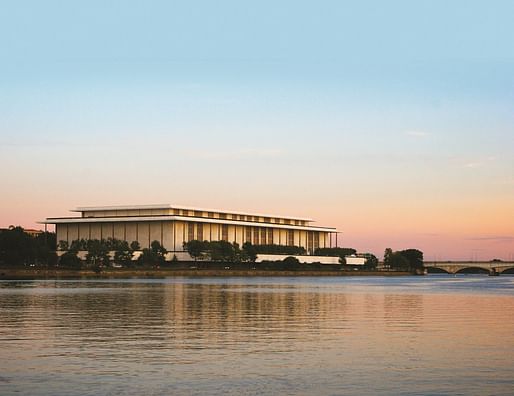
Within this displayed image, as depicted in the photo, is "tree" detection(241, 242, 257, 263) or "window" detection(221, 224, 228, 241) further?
"window" detection(221, 224, 228, 241)

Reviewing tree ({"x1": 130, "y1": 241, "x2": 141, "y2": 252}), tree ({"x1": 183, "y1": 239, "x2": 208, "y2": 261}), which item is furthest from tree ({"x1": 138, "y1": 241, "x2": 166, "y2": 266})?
tree ({"x1": 183, "y1": 239, "x2": 208, "y2": 261})

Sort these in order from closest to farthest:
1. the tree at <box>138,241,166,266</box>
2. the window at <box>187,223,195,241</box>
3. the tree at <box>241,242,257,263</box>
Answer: the tree at <box>138,241,166,266</box>, the tree at <box>241,242,257,263</box>, the window at <box>187,223,195,241</box>

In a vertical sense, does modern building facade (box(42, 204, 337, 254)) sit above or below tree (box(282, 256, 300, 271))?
above

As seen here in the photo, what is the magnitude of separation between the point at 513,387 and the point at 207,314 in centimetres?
2153

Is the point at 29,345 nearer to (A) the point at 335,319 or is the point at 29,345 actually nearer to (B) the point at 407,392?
(B) the point at 407,392

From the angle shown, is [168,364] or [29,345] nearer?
[168,364]

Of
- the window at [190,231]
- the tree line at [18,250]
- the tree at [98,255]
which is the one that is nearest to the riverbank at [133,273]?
the tree line at [18,250]

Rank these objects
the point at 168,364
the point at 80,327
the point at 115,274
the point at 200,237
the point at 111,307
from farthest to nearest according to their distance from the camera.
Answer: the point at 200,237 < the point at 115,274 < the point at 111,307 < the point at 80,327 < the point at 168,364

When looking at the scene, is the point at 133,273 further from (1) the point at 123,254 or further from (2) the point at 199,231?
(2) the point at 199,231

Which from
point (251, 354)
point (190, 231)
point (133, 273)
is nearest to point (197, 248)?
point (190, 231)

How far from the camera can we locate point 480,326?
3244cm

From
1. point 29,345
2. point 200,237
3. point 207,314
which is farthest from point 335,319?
point 200,237

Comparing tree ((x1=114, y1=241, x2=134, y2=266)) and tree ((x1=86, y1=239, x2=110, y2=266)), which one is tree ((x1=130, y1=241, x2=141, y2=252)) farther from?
tree ((x1=86, y1=239, x2=110, y2=266))

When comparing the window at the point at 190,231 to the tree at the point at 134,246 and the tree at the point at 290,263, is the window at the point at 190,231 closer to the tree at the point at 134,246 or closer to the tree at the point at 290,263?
the tree at the point at 134,246
